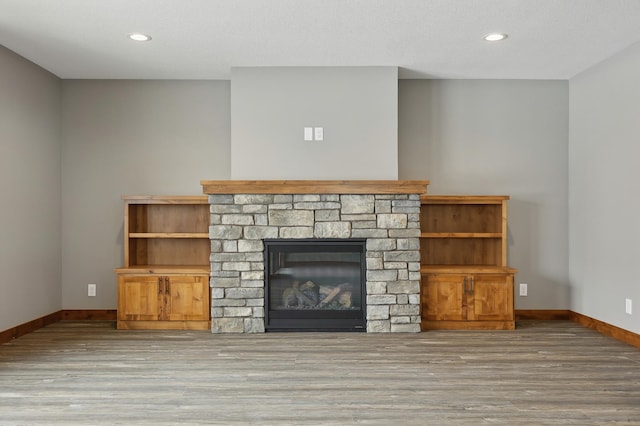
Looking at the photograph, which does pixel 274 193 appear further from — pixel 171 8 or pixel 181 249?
pixel 171 8

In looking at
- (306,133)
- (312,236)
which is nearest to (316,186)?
(312,236)

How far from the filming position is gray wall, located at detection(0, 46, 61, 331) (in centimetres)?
434

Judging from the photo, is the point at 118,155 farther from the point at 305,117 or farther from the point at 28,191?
the point at 305,117

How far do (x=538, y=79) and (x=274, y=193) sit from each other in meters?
2.95

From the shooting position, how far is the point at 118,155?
5.31m

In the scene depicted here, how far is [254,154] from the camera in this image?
15.8 ft

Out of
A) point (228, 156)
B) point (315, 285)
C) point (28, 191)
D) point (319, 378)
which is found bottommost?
point (319, 378)

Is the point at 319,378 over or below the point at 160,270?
below

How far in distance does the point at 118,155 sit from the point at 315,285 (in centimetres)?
246

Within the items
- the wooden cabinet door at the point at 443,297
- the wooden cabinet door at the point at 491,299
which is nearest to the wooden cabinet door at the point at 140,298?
the wooden cabinet door at the point at 443,297

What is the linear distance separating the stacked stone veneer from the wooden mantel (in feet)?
0.21

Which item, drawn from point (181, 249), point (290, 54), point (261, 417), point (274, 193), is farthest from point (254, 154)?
point (261, 417)

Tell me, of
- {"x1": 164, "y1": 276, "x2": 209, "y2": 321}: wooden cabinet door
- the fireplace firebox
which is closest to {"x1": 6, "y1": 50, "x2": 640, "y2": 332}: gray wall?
{"x1": 164, "y1": 276, "x2": 209, "y2": 321}: wooden cabinet door

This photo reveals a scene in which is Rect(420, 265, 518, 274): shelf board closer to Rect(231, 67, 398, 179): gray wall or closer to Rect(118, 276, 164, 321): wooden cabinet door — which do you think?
Rect(231, 67, 398, 179): gray wall
